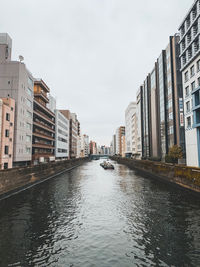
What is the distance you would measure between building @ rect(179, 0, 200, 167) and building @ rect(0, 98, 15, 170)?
4425cm

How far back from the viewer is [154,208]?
19000 millimetres

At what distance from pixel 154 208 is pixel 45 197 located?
538 inches

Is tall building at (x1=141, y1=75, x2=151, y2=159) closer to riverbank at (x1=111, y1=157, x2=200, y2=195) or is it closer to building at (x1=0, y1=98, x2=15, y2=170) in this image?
riverbank at (x1=111, y1=157, x2=200, y2=195)

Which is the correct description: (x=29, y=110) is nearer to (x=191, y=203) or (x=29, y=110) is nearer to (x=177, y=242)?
(x=191, y=203)

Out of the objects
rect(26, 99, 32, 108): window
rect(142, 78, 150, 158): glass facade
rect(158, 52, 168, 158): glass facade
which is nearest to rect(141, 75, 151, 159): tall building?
rect(142, 78, 150, 158): glass facade

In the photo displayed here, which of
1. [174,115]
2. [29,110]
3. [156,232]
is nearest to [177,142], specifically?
[174,115]

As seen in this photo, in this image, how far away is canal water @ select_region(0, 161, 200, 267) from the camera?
9.73 metres

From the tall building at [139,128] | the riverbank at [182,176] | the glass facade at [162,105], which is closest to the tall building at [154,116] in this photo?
the glass facade at [162,105]

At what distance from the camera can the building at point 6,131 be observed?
146 feet

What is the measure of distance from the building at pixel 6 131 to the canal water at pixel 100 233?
87.3 feet

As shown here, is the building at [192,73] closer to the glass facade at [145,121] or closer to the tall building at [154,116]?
the tall building at [154,116]

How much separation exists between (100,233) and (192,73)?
47.0 m

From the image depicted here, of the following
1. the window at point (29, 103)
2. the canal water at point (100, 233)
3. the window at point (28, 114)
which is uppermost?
the window at point (29, 103)

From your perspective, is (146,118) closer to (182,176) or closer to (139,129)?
(139,129)
